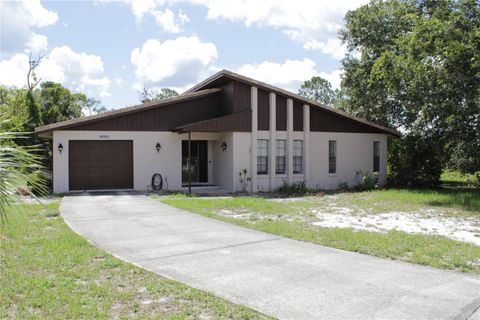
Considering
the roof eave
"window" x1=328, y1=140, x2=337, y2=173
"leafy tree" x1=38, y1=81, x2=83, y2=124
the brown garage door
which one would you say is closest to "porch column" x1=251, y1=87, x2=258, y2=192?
the roof eave

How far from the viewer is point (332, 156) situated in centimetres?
1992

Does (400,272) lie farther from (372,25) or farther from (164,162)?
(372,25)

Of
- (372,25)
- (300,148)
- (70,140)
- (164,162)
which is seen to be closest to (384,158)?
(300,148)

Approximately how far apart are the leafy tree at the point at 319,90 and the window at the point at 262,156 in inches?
1223

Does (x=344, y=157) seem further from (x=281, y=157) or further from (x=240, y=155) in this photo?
(x=240, y=155)

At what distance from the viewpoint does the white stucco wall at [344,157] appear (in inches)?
761

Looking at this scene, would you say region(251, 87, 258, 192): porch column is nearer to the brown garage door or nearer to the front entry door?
the front entry door

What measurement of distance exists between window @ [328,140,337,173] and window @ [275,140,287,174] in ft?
8.35

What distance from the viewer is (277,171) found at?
60.3 feet

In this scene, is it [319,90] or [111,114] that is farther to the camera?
[319,90]

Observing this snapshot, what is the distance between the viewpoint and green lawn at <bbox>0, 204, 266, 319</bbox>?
4.32 m

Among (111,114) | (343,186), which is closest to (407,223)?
(343,186)

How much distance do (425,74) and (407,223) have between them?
23.0 ft

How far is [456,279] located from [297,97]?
44.1 ft
